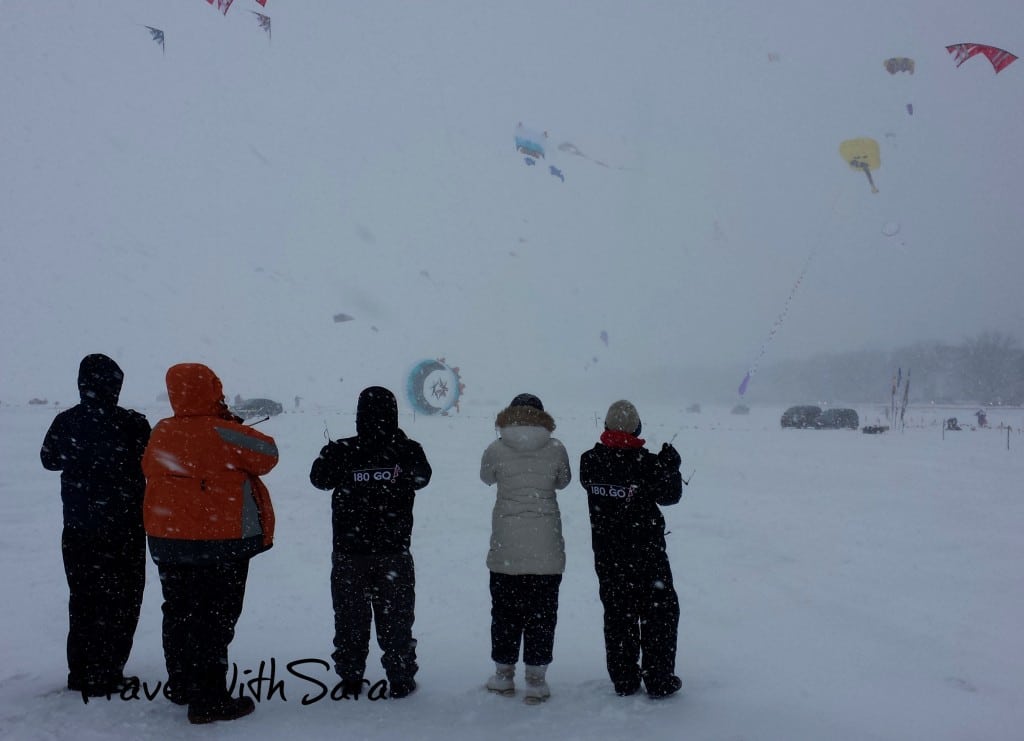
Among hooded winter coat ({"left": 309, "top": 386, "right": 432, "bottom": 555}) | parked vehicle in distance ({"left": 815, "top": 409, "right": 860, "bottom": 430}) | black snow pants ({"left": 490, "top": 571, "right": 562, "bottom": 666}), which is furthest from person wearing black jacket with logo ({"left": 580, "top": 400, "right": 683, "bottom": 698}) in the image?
parked vehicle in distance ({"left": 815, "top": 409, "right": 860, "bottom": 430})

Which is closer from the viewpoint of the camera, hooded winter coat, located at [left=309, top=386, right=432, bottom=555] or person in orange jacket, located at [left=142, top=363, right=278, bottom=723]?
person in orange jacket, located at [left=142, top=363, right=278, bottom=723]

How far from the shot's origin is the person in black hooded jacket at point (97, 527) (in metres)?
3.88

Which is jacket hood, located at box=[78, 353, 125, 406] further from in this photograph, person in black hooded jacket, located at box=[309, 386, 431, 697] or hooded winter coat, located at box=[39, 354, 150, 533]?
person in black hooded jacket, located at box=[309, 386, 431, 697]

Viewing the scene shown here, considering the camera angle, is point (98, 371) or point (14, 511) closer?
point (98, 371)

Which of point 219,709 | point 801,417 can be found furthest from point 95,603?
point 801,417

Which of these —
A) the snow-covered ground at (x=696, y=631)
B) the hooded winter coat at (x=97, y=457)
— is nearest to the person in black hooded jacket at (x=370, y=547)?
the snow-covered ground at (x=696, y=631)

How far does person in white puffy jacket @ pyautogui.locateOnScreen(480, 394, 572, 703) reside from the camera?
403 centimetres

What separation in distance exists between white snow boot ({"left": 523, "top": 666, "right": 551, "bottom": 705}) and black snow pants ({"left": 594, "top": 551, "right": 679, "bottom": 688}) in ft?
1.48

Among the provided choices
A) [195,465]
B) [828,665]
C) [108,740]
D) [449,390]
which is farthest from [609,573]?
[449,390]

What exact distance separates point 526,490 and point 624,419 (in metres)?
0.84

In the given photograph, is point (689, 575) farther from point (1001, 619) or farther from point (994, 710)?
point (994, 710)

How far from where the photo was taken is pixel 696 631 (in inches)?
216

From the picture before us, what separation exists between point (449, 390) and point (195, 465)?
3641cm

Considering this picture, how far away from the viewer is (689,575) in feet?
23.9
